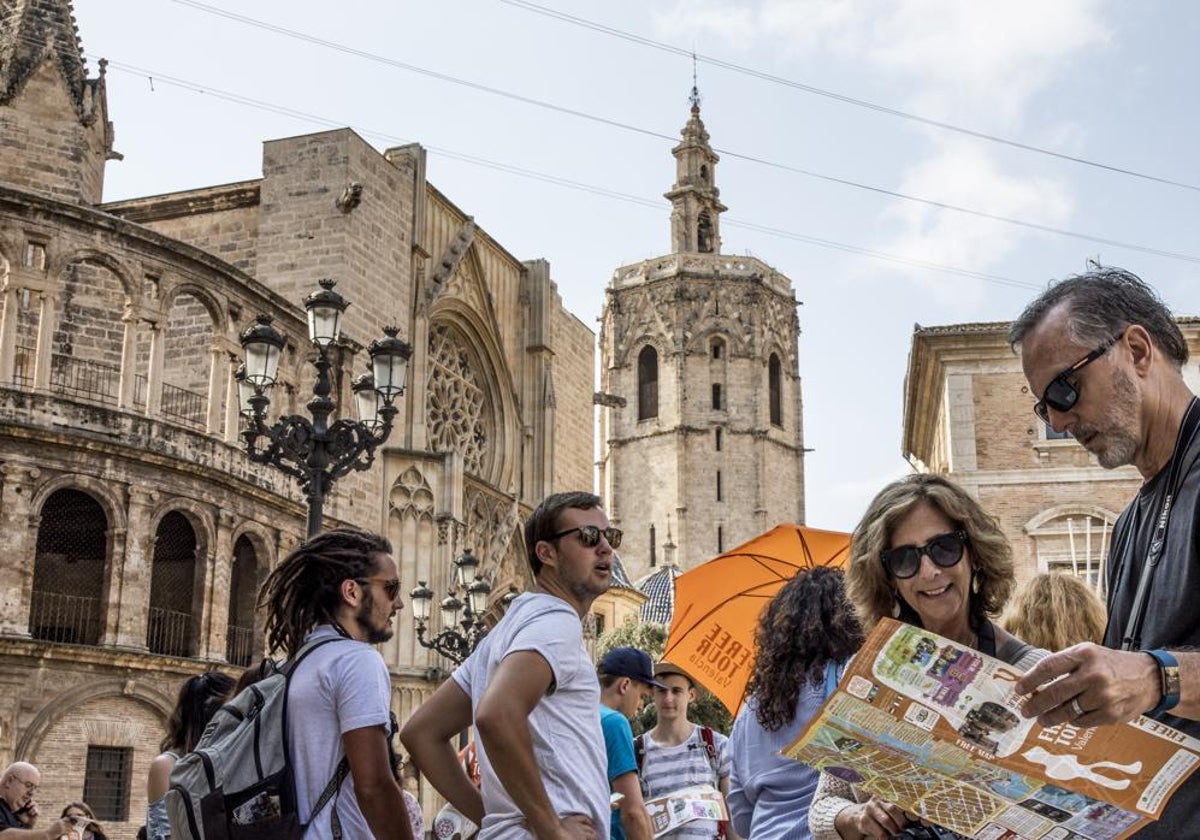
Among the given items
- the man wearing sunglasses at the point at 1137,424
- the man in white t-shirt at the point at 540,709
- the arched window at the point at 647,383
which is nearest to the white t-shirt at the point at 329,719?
the man in white t-shirt at the point at 540,709

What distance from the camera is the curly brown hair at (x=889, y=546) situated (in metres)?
2.94

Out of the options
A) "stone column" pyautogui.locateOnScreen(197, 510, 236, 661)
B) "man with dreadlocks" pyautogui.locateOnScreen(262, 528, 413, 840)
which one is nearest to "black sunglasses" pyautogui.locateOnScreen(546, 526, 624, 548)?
"man with dreadlocks" pyautogui.locateOnScreen(262, 528, 413, 840)

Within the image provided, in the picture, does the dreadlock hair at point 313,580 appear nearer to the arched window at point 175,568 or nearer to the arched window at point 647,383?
the arched window at point 175,568

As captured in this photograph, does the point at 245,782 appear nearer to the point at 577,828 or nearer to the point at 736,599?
the point at 577,828

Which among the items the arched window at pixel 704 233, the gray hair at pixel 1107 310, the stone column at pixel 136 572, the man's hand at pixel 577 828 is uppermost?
the arched window at pixel 704 233

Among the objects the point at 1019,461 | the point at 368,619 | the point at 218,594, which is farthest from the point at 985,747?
the point at 1019,461

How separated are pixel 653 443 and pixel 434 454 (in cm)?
4102

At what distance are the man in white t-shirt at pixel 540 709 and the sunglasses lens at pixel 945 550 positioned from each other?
971 mm

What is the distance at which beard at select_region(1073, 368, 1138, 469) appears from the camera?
7.92 ft

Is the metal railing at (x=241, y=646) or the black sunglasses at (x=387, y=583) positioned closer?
the black sunglasses at (x=387, y=583)

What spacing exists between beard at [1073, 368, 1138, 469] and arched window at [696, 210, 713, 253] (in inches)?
2723

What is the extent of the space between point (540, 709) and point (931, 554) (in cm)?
110

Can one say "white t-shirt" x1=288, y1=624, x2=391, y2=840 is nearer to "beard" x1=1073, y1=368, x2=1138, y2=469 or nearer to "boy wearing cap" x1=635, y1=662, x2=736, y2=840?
"beard" x1=1073, y1=368, x2=1138, y2=469

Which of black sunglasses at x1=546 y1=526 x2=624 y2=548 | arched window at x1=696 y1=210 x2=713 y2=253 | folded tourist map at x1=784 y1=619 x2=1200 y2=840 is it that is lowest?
folded tourist map at x1=784 y1=619 x2=1200 y2=840
